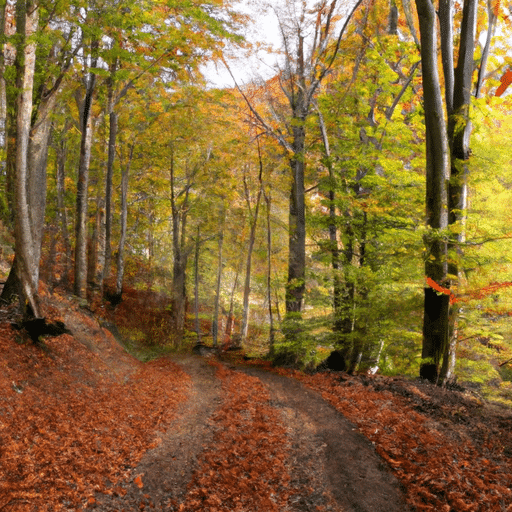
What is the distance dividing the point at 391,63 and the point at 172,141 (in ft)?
34.7

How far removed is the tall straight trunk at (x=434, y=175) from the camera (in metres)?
7.54

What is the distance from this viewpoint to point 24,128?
7020 millimetres

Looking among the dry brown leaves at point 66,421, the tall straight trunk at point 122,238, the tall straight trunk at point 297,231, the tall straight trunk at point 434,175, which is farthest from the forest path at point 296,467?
the tall straight trunk at point 122,238

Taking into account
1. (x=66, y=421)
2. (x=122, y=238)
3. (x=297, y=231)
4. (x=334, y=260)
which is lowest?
(x=66, y=421)

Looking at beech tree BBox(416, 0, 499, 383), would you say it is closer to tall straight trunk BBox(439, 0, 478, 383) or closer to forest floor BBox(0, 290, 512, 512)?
tall straight trunk BBox(439, 0, 478, 383)

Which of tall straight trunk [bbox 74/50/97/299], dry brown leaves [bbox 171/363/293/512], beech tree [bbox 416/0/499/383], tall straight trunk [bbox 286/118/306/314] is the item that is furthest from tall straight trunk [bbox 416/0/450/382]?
tall straight trunk [bbox 74/50/97/299]

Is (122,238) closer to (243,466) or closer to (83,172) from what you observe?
(83,172)

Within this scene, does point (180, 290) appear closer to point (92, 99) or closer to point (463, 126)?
point (92, 99)

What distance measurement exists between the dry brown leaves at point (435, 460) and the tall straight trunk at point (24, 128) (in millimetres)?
6979

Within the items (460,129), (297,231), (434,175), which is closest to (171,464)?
(434,175)

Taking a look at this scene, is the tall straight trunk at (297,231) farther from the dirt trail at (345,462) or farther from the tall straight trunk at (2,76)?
the tall straight trunk at (2,76)

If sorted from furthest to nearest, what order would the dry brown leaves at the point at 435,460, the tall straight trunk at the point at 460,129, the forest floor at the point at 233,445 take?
the tall straight trunk at the point at 460,129, the forest floor at the point at 233,445, the dry brown leaves at the point at 435,460

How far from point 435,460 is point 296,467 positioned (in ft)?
6.11

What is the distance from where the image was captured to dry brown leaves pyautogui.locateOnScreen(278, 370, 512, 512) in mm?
4043
